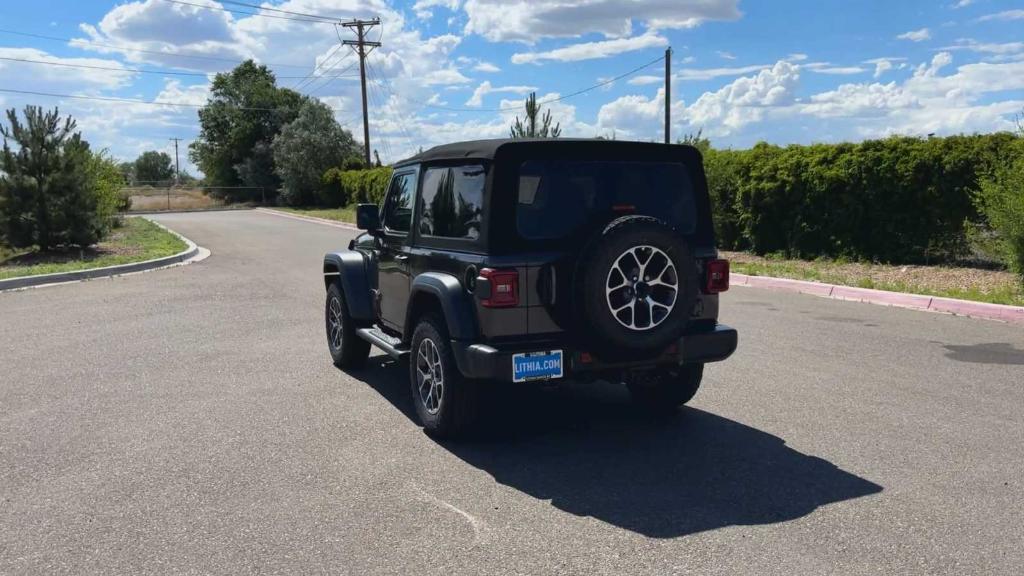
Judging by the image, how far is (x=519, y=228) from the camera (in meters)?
4.91

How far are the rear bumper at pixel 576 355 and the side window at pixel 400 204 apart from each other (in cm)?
158

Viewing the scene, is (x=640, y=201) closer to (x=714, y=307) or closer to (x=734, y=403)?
(x=714, y=307)

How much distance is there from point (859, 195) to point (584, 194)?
11.1 metres

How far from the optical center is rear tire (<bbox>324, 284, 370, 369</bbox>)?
734cm

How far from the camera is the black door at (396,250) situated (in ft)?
20.0

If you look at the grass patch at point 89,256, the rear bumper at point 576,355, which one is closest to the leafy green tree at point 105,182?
the grass patch at point 89,256

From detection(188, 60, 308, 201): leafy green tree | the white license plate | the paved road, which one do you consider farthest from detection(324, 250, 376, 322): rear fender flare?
detection(188, 60, 308, 201): leafy green tree

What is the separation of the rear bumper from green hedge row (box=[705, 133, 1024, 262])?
8.84m

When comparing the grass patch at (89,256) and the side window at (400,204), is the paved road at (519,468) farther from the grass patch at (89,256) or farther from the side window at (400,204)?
the grass patch at (89,256)

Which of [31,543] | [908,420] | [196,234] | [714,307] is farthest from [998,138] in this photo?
[196,234]

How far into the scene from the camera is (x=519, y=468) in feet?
16.0

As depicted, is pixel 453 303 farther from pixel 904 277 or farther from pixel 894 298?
pixel 904 277

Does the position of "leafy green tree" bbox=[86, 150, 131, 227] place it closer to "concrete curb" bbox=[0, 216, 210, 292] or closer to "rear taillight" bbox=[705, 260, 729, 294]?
"concrete curb" bbox=[0, 216, 210, 292]

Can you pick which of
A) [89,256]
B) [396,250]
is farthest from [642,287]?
[89,256]
